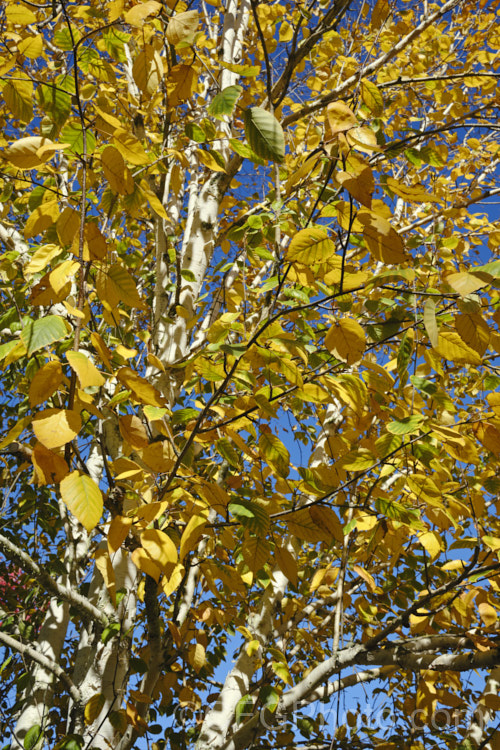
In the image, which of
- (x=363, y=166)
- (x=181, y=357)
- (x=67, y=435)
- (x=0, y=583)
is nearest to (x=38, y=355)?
(x=67, y=435)

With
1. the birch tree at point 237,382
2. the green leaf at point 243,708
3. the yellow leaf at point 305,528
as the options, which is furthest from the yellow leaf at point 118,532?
the green leaf at point 243,708

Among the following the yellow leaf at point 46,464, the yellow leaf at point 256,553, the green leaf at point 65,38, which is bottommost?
the yellow leaf at point 46,464

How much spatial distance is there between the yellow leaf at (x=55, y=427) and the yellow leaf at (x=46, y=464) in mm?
75

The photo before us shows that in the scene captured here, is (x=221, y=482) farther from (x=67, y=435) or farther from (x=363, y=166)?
(x=363, y=166)

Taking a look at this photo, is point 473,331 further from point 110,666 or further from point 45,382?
point 110,666

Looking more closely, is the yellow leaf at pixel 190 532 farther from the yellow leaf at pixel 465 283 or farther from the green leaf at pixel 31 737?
the green leaf at pixel 31 737

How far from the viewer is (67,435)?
80 cm

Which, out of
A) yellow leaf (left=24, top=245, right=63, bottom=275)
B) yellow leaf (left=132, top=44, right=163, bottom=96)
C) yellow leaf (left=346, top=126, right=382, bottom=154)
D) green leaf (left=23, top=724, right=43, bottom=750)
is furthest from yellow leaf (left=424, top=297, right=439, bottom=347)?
green leaf (left=23, top=724, right=43, bottom=750)

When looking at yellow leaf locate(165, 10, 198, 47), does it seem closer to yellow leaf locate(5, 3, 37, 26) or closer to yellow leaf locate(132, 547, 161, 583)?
yellow leaf locate(5, 3, 37, 26)

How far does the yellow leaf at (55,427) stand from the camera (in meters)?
0.79

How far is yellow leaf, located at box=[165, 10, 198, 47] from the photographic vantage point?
102 cm

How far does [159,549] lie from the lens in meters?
1.00

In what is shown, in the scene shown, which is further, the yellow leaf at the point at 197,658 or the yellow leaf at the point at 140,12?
the yellow leaf at the point at 197,658

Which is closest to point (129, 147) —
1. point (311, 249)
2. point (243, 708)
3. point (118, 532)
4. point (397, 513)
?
point (311, 249)
